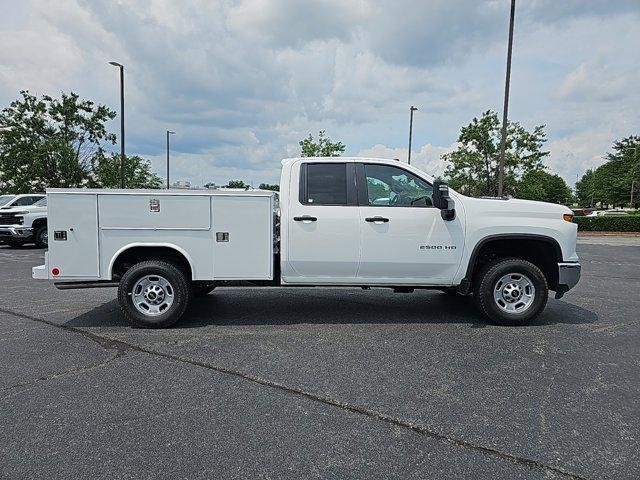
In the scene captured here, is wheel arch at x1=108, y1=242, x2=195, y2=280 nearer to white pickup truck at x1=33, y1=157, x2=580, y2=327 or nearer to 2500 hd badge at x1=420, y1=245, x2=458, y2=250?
white pickup truck at x1=33, y1=157, x2=580, y2=327

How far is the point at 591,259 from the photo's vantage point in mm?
13773

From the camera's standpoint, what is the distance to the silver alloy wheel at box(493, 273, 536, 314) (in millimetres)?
5652

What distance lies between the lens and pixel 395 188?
5578 mm

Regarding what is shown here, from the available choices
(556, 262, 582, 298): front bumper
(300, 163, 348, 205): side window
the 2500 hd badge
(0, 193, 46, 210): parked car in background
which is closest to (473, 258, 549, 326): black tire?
(556, 262, 582, 298): front bumper

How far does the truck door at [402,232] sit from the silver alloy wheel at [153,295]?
93.5 inches

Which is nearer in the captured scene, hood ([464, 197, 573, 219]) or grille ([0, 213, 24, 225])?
hood ([464, 197, 573, 219])

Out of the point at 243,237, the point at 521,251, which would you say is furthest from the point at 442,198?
the point at 243,237

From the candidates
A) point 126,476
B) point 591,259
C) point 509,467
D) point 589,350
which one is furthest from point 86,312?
point 591,259

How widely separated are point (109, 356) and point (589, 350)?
196 inches

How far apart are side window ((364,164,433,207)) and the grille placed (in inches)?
569

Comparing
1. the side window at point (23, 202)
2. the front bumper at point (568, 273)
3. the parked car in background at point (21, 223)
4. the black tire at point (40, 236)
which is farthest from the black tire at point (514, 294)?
the side window at point (23, 202)

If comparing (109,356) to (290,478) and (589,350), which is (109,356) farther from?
(589,350)

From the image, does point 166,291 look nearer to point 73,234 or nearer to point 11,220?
point 73,234

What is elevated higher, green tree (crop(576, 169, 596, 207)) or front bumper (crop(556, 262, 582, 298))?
green tree (crop(576, 169, 596, 207))
